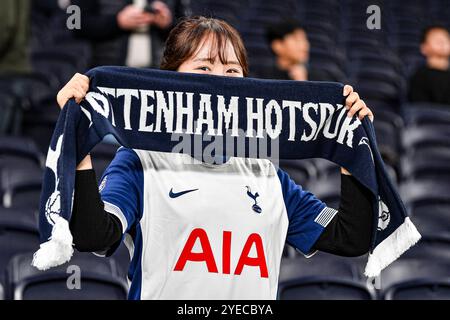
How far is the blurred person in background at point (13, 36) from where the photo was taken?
5.88 metres

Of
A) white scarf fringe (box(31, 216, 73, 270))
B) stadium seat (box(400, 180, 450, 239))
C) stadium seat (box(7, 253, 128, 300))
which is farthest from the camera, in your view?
stadium seat (box(400, 180, 450, 239))

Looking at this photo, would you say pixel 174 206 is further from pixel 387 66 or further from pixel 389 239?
pixel 387 66

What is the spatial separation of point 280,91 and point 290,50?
424cm

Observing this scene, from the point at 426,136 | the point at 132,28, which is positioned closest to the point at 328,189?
the point at 426,136

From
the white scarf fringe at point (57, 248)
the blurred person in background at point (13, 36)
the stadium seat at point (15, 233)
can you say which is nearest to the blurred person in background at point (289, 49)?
the blurred person in background at point (13, 36)

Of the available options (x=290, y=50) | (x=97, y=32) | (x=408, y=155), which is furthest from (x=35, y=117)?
(x=408, y=155)

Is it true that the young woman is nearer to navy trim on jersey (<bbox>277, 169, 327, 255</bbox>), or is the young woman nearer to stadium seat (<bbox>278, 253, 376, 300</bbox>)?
navy trim on jersey (<bbox>277, 169, 327, 255</bbox>)

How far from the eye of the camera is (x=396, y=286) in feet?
13.3

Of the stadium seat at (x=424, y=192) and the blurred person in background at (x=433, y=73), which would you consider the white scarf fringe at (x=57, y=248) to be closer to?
the stadium seat at (x=424, y=192)

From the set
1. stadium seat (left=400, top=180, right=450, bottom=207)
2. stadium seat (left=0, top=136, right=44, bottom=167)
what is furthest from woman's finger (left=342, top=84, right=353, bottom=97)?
stadium seat (left=0, top=136, right=44, bottom=167)

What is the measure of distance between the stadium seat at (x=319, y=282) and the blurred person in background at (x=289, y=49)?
223 cm

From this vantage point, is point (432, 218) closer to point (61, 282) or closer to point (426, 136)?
point (426, 136)

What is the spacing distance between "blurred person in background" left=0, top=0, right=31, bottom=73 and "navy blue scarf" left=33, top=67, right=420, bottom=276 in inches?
147

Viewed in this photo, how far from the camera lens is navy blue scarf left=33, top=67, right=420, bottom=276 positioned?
7.44 ft
